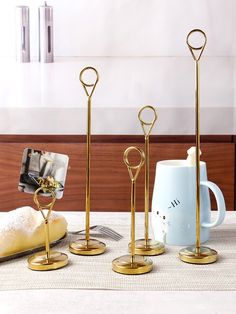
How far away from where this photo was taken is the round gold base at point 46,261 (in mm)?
994

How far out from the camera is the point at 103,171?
2529mm

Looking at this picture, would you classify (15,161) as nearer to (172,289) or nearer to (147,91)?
(147,91)

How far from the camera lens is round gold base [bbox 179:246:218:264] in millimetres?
1025

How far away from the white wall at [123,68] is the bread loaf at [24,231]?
63.6 inches

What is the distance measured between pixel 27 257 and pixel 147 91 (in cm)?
184

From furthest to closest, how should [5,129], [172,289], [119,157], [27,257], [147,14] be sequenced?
[147,14] < [5,129] < [119,157] < [27,257] < [172,289]

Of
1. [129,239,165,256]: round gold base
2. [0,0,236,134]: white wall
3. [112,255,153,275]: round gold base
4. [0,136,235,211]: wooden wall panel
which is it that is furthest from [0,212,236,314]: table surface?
[0,0,236,134]: white wall

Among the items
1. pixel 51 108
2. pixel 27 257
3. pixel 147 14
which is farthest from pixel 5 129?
pixel 27 257

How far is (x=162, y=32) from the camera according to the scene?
2986mm

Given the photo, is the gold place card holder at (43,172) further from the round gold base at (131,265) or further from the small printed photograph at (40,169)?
the round gold base at (131,265)

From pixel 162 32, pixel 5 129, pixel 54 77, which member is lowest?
pixel 5 129

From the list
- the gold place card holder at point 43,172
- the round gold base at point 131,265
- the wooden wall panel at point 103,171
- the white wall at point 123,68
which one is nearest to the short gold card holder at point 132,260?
the round gold base at point 131,265

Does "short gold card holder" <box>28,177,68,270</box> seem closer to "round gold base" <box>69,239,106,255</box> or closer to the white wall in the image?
"round gold base" <box>69,239,106,255</box>

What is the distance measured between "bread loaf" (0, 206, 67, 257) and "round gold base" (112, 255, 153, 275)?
153 millimetres
